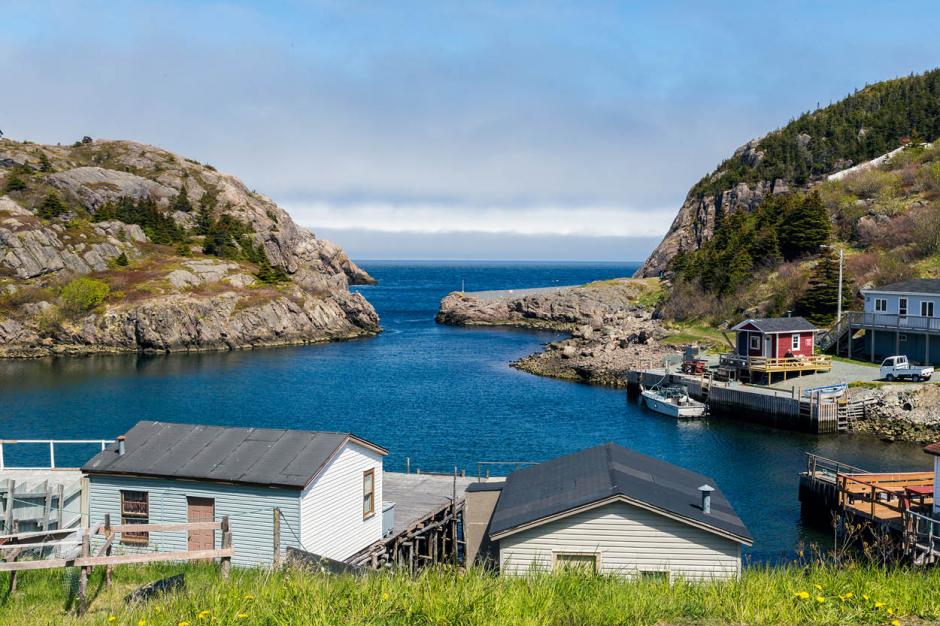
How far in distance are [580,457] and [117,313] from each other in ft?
294

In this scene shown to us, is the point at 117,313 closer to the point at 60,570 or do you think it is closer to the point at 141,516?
the point at 141,516

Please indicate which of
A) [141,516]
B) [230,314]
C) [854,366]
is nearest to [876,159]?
[854,366]

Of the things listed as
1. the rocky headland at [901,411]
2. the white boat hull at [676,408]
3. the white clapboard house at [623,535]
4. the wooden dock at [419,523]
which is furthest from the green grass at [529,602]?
the white boat hull at [676,408]

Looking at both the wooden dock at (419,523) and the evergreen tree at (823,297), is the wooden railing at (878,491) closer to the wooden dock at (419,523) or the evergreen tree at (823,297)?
the wooden dock at (419,523)

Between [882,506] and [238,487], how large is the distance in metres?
23.7

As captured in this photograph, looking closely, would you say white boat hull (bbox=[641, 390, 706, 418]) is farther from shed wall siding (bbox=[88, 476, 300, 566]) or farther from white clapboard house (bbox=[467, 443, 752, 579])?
shed wall siding (bbox=[88, 476, 300, 566])

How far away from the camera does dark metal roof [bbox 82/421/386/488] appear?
21.5 meters

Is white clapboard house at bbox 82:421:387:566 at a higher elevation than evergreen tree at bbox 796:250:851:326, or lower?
lower

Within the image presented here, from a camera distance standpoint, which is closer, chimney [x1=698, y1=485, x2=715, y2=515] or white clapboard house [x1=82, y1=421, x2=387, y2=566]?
chimney [x1=698, y1=485, x2=715, y2=515]

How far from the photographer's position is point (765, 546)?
99.8ft

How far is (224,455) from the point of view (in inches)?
888

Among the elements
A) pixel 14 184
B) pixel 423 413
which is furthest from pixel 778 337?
pixel 14 184

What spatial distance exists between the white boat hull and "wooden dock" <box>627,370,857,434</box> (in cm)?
183

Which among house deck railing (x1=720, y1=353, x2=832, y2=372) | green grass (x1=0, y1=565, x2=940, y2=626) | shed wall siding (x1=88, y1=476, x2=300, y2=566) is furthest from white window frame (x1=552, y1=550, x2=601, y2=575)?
house deck railing (x1=720, y1=353, x2=832, y2=372)
